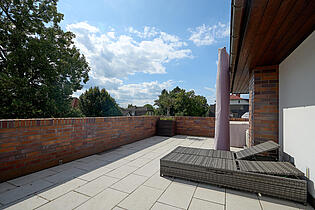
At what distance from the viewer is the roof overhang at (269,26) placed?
1.49 metres

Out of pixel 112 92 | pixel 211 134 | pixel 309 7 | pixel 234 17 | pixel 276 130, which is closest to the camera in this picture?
pixel 309 7

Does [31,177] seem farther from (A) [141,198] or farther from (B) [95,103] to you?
(B) [95,103]

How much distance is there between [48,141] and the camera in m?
3.05

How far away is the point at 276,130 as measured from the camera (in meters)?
3.27

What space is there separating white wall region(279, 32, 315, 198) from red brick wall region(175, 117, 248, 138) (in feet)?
13.6

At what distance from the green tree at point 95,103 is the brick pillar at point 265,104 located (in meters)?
16.0

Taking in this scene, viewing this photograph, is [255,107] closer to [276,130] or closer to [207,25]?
[276,130]

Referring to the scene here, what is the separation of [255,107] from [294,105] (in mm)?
947

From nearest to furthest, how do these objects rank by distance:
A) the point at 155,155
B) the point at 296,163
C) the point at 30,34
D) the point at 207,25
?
1. the point at 296,163
2. the point at 155,155
3. the point at 207,25
4. the point at 30,34

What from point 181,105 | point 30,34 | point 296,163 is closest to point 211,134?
point 296,163

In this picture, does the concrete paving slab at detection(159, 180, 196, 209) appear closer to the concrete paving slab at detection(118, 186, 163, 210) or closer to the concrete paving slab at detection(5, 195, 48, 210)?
the concrete paving slab at detection(118, 186, 163, 210)

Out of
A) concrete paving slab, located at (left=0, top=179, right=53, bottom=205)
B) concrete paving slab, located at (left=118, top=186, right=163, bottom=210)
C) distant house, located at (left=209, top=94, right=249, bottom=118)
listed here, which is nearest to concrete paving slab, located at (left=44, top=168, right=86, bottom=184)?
concrete paving slab, located at (left=0, top=179, right=53, bottom=205)

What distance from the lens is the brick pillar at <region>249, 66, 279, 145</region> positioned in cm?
329

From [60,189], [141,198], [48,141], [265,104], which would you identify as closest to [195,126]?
[265,104]
